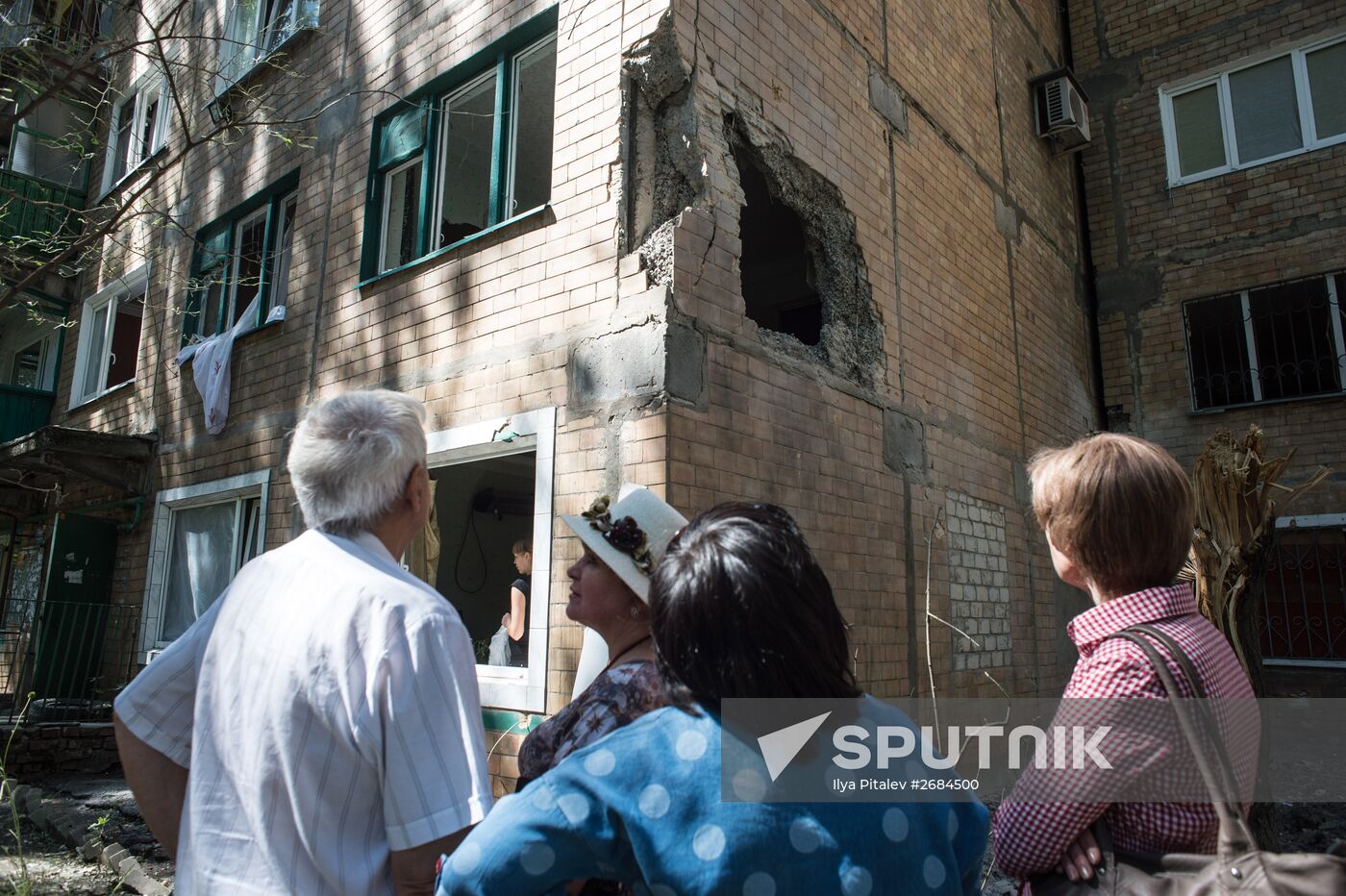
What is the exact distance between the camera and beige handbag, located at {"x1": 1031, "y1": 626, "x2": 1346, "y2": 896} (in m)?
1.23

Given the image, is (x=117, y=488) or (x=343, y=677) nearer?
(x=343, y=677)

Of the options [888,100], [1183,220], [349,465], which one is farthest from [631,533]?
[1183,220]

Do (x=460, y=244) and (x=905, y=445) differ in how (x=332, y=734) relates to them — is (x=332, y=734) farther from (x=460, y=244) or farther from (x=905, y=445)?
(x=905, y=445)

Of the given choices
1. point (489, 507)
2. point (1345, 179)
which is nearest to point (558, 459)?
point (489, 507)

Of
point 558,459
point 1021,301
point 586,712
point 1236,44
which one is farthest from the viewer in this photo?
point 1236,44

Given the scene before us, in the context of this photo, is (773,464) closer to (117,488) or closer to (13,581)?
(117,488)

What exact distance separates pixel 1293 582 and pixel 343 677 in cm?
959

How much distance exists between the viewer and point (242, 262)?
318 inches

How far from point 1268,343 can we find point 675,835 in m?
10.1

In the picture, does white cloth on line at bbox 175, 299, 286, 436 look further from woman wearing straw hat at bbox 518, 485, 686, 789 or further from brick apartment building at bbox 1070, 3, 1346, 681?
brick apartment building at bbox 1070, 3, 1346, 681

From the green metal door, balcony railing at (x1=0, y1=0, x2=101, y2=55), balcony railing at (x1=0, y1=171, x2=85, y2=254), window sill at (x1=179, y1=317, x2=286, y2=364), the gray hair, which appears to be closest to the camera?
the gray hair

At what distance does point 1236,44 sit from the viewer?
947 cm

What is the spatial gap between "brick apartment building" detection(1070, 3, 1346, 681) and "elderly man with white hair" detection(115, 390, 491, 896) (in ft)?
29.7

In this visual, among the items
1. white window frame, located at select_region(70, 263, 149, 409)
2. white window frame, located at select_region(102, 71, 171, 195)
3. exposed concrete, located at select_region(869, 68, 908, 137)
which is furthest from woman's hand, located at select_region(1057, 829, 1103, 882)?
white window frame, located at select_region(102, 71, 171, 195)
